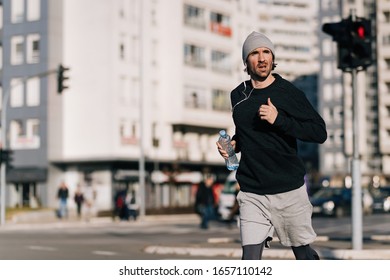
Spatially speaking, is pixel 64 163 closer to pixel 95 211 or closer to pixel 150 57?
pixel 95 211

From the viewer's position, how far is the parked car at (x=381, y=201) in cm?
4859

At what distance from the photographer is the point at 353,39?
1283cm

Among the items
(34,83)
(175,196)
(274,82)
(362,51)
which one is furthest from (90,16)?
(274,82)

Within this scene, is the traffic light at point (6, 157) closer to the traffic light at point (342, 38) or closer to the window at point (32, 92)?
the window at point (32, 92)

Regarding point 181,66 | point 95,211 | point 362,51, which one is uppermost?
point 181,66

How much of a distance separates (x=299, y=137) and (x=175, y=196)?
5879cm

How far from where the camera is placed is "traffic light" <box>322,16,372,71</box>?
12.8m

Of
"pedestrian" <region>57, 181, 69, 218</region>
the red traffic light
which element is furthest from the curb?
"pedestrian" <region>57, 181, 69, 218</region>

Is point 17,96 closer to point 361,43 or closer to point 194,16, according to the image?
point 194,16

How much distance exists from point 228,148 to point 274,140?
249 millimetres

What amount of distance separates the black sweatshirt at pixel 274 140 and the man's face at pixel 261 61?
3.8 inches

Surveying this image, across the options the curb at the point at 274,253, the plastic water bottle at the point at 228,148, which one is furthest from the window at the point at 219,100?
the plastic water bottle at the point at 228,148

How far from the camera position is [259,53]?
16.8 ft
